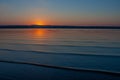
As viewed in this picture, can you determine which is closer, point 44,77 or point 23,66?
point 44,77

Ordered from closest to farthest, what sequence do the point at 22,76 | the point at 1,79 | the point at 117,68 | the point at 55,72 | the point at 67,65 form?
the point at 1,79
the point at 22,76
the point at 55,72
the point at 117,68
the point at 67,65

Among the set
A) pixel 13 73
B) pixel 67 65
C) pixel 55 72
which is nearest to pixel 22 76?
pixel 13 73

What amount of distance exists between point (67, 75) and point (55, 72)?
0.77 meters

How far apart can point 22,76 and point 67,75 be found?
1959mm

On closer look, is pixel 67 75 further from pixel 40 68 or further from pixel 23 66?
pixel 23 66

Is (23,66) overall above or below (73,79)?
below

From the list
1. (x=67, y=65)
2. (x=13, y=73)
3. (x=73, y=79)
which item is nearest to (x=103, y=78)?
(x=73, y=79)

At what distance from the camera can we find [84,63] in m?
12.4

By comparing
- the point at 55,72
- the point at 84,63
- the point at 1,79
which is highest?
the point at 1,79

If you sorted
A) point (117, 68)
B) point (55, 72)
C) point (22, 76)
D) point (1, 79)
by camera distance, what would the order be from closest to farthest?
point (1, 79), point (22, 76), point (55, 72), point (117, 68)

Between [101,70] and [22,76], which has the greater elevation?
[22,76]

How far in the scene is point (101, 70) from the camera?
10.5 metres

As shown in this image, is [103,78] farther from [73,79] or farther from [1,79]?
[1,79]

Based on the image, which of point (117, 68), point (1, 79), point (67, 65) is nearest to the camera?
point (1, 79)
